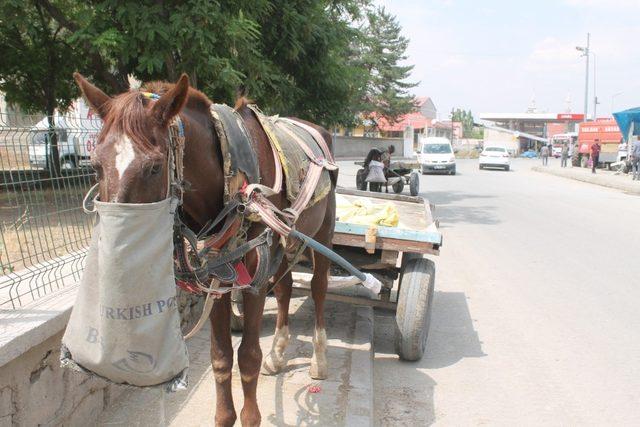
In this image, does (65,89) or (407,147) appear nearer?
(65,89)

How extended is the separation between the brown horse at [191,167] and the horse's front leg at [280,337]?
0.70m

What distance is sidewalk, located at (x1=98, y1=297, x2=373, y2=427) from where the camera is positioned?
3.31 meters

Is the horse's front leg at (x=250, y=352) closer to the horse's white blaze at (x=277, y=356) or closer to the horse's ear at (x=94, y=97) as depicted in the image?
the horse's white blaze at (x=277, y=356)

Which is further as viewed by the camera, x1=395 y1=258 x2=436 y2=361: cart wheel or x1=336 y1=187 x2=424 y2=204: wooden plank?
x1=336 y1=187 x2=424 y2=204: wooden plank

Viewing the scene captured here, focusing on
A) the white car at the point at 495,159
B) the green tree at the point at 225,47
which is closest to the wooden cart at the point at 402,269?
the green tree at the point at 225,47

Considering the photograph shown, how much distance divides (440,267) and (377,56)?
44.4m

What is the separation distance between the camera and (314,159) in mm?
3576

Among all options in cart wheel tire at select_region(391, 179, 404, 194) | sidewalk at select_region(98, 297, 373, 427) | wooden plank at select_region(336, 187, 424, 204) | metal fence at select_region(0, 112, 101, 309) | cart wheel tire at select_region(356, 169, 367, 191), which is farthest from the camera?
cart wheel tire at select_region(391, 179, 404, 194)

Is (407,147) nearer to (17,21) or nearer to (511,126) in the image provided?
(511,126)

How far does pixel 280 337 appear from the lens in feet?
13.6

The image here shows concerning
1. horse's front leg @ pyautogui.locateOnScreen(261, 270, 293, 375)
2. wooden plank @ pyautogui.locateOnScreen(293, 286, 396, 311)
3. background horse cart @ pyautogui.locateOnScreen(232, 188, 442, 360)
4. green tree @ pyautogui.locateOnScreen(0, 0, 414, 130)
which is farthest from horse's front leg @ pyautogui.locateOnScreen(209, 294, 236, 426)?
green tree @ pyautogui.locateOnScreen(0, 0, 414, 130)

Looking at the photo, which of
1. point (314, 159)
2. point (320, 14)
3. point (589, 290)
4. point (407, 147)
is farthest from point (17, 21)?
point (407, 147)

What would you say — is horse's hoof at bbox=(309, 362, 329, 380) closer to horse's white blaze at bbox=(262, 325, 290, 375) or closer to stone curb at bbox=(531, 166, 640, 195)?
horse's white blaze at bbox=(262, 325, 290, 375)

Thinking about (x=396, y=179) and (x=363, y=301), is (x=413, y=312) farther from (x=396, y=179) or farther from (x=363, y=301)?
(x=396, y=179)
